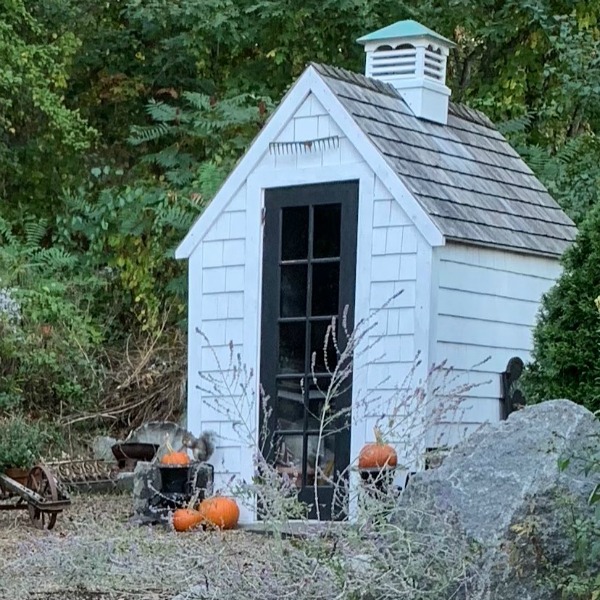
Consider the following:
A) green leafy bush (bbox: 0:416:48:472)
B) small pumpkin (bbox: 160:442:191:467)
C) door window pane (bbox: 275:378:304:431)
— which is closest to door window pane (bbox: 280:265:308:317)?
door window pane (bbox: 275:378:304:431)

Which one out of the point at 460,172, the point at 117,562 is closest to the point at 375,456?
the point at 117,562

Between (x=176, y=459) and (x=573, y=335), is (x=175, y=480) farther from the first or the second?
(x=573, y=335)

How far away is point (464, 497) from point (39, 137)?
10.4 metres

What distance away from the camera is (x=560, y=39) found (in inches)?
444

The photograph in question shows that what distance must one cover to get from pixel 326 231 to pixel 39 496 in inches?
97.1

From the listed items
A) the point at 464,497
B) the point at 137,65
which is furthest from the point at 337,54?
the point at 464,497

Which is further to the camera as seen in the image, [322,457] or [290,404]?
[290,404]

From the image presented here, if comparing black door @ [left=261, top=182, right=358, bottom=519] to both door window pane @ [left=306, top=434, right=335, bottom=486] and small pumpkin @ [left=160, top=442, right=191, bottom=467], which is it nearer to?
door window pane @ [left=306, top=434, right=335, bottom=486]

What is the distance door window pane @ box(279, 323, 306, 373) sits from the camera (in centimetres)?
834

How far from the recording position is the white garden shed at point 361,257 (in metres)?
7.94

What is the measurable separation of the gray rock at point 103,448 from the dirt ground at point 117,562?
3025mm

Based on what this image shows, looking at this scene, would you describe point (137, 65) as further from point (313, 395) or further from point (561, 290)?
point (561, 290)

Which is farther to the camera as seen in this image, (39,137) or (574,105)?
(39,137)

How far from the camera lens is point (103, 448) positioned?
1133 cm
